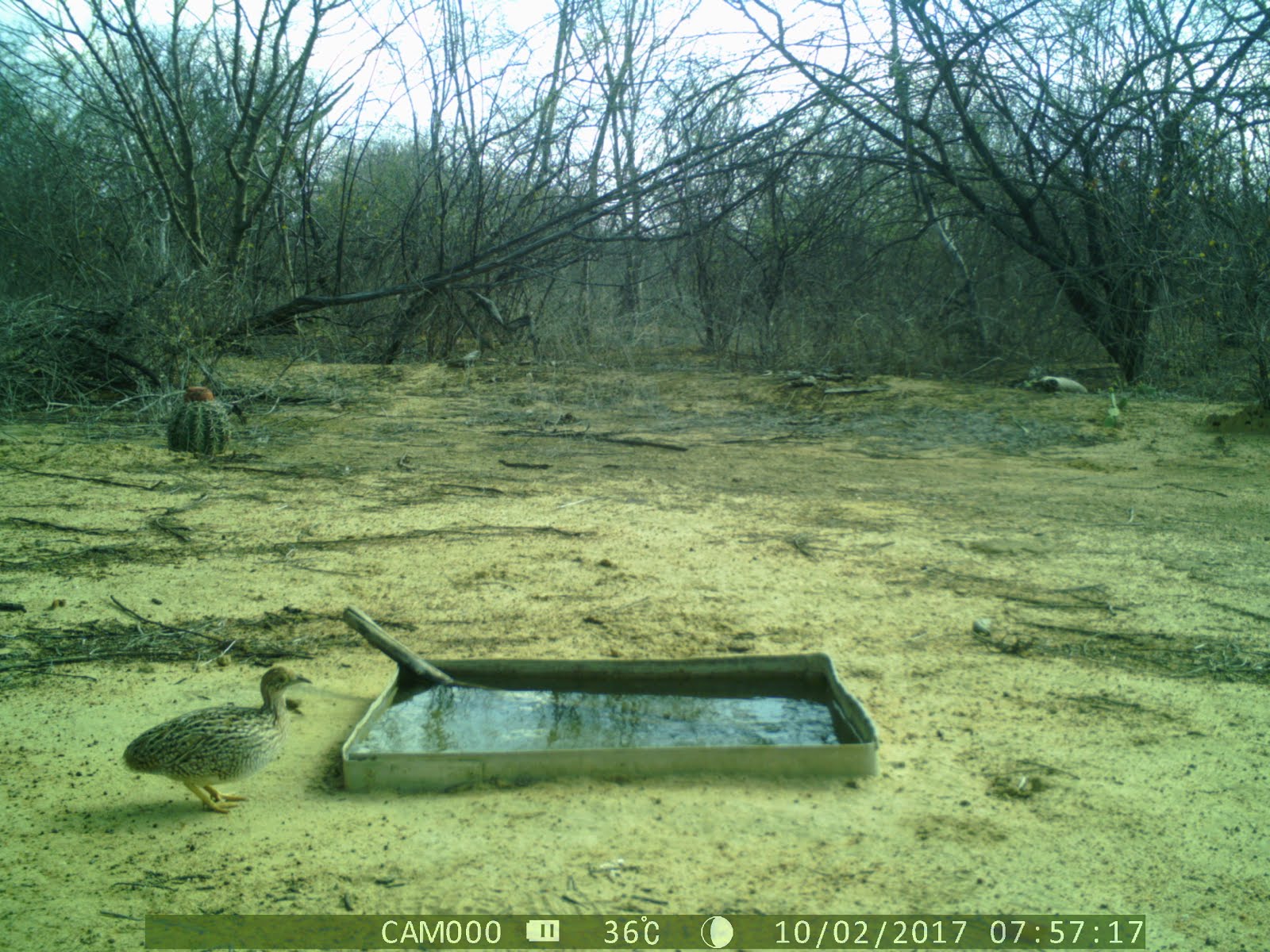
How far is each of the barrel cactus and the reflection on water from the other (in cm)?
480

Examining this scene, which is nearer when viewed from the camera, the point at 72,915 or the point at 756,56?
the point at 72,915

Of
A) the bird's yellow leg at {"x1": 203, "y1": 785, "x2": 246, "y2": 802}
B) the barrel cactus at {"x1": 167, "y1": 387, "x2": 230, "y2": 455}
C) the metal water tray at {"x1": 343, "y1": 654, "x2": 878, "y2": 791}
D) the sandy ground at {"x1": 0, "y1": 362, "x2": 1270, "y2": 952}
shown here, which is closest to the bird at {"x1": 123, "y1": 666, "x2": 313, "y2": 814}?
the bird's yellow leg at {"x1": 203, "y1": 785, "x2": 246, "y2": 802}

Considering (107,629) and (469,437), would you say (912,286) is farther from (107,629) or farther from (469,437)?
(107,629)

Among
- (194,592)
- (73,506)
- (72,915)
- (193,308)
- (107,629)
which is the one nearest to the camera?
(72,915)

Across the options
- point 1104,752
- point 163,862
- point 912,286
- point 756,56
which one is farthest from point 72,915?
point 912,286

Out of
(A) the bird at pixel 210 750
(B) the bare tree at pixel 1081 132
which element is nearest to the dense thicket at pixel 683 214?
(B) the bare tree at pixel 1081 132

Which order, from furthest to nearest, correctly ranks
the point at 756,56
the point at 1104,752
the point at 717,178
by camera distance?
the point at 756,56 → the point at 717,178 → the point at 1104,752

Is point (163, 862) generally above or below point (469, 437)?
below

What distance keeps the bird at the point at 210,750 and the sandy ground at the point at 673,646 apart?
115 millimetres

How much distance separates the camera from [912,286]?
12430mm

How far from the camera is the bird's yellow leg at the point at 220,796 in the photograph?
2.78 metres

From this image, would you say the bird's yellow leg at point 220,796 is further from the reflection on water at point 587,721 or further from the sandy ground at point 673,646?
the reflection on water at point 587,721

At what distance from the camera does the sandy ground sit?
2395 millimetres

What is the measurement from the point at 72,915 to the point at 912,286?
11.8 meters
